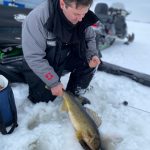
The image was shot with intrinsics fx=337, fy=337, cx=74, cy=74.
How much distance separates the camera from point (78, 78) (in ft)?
10.5

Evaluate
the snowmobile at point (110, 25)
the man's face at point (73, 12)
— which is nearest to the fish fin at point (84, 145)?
the man's face at point (73, 12)

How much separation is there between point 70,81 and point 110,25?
3.06 meters

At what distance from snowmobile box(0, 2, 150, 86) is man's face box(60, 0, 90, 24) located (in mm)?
880

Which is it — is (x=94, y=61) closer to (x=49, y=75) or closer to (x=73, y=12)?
(x=49, y=75)

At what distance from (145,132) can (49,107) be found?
2.85 ft

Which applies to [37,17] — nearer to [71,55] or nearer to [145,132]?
[71,55]

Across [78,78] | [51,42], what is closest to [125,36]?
[78,78]

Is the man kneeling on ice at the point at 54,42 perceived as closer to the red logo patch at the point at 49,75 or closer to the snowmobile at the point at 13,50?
the red logo patch at the point at 49,75

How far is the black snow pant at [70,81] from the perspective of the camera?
9.84 feet

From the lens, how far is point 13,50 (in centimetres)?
356

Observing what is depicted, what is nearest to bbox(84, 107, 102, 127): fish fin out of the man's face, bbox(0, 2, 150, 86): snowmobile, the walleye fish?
the walleye fish

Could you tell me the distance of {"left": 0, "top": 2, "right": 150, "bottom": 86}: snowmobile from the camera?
3277mm

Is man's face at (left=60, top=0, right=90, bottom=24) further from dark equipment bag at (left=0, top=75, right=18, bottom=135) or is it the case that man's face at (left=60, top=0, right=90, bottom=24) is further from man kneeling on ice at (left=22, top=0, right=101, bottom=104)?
dark equipment bag at (left=0, top=75, right=18, bottom=135)

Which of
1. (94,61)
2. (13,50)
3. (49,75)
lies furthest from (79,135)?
(13,50)
